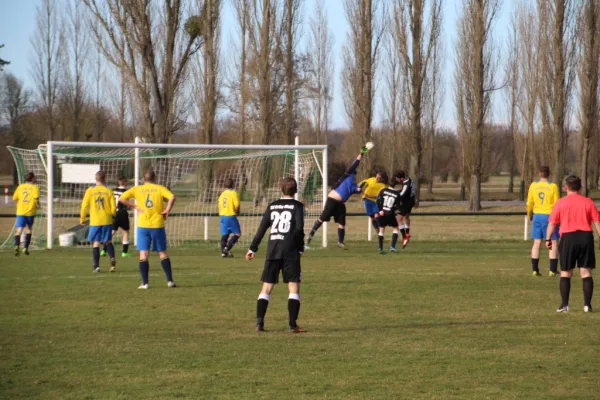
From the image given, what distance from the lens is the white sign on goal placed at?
23.8 meters

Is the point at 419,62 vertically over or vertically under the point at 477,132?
over

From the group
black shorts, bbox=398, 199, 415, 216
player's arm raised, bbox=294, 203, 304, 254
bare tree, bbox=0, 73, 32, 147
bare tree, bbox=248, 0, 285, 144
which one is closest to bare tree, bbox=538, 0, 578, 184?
bare tree, bbox=248, 0, 285, 144

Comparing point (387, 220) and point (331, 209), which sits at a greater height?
point (331, 209)

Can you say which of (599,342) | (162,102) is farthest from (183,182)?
(599,342)

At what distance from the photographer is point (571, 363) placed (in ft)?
28.4

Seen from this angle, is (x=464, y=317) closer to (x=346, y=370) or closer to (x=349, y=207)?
(x=346, y=370)

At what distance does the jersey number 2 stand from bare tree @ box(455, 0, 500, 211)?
108 ft

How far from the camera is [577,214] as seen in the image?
38.9ft

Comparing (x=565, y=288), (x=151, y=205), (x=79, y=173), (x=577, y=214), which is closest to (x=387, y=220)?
(x=79, y=173)

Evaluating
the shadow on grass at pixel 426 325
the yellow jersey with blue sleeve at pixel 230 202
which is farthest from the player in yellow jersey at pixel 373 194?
the shadow on grass at pixel 426 325

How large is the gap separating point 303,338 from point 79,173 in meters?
15.4

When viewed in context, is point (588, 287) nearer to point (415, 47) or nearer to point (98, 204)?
point (98, 204)

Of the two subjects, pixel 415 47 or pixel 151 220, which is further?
pixel 415 47

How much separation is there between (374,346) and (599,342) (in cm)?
257
